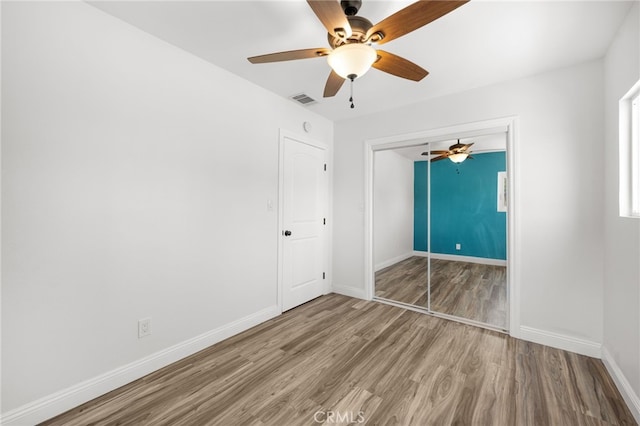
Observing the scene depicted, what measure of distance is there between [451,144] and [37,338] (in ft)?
13.2

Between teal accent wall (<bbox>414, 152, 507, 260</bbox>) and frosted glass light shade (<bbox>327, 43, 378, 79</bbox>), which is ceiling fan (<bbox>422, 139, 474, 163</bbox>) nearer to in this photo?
teal accent wall (<bbox>414, 152, 507, 260</bbox>)

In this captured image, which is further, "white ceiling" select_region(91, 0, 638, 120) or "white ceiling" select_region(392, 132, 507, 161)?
"white ceiling" select_region(392, 132, 507, 161)

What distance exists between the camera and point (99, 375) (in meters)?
1.80

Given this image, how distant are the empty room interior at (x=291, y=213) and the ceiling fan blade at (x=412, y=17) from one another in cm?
1

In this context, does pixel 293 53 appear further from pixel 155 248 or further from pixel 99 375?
pixel 99 375

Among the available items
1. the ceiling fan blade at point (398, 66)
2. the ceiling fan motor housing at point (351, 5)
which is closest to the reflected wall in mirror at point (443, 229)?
the ceiling fan blade at point (398, 66)

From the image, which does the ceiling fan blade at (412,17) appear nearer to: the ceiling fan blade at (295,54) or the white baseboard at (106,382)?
the ceiling fan blade at (295,54)

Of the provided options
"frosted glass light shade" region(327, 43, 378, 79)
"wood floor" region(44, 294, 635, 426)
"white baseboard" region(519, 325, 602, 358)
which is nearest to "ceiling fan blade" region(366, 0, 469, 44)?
"frosted glass light shade" region(327, 43, 378, 79)

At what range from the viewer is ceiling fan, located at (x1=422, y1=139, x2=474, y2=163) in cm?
306

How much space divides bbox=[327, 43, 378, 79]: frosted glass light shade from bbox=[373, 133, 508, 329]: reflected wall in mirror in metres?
1.95

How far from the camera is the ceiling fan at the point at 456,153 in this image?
3062mm

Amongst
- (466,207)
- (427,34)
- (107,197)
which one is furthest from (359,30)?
(466,207)

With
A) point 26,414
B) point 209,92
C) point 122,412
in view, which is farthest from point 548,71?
point 26,414

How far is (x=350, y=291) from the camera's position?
3.86m
